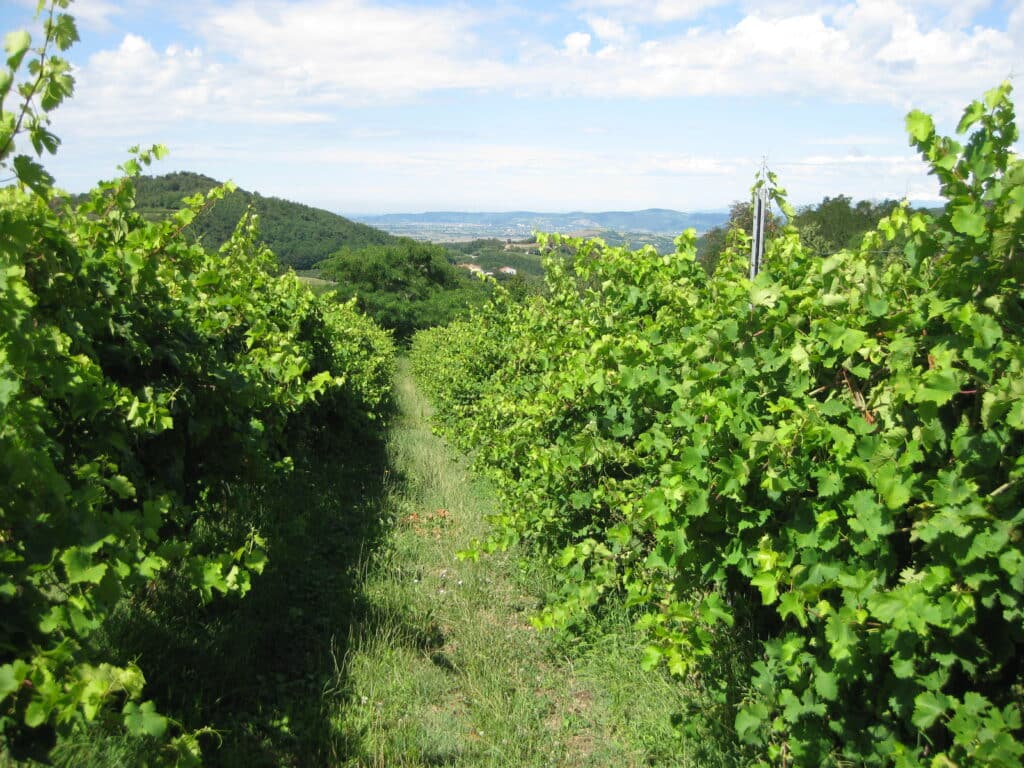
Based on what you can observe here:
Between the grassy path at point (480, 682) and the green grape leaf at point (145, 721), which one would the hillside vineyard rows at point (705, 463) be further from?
the grassy path at point (480, 682)

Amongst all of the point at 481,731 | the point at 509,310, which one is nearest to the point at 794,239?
the point at 481,731

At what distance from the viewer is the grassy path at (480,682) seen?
145 inches

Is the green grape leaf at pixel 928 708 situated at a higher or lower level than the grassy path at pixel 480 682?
higher

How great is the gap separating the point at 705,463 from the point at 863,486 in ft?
1.89

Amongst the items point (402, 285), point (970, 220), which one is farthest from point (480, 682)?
point (402, 285)

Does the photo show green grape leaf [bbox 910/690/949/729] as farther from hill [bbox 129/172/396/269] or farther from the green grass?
hill [bbox 129/172/396/269]

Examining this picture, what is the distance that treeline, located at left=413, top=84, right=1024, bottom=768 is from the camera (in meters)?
2.14

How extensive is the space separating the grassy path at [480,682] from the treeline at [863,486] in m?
0.44

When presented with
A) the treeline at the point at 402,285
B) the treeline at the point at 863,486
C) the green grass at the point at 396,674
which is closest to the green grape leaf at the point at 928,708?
the treeline at the point at 863,486

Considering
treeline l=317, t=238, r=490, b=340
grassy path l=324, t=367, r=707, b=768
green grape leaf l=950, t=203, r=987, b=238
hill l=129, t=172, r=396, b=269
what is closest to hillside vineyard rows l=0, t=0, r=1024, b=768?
green grape leaf l=950, t=203, r=987, b=238

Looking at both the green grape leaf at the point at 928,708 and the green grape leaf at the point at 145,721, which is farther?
the green grape leaf at the point at 928,708

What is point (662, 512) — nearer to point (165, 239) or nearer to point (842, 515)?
point (842, 515)

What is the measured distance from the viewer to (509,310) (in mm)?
9938

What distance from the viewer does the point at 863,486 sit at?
8.57 feet
